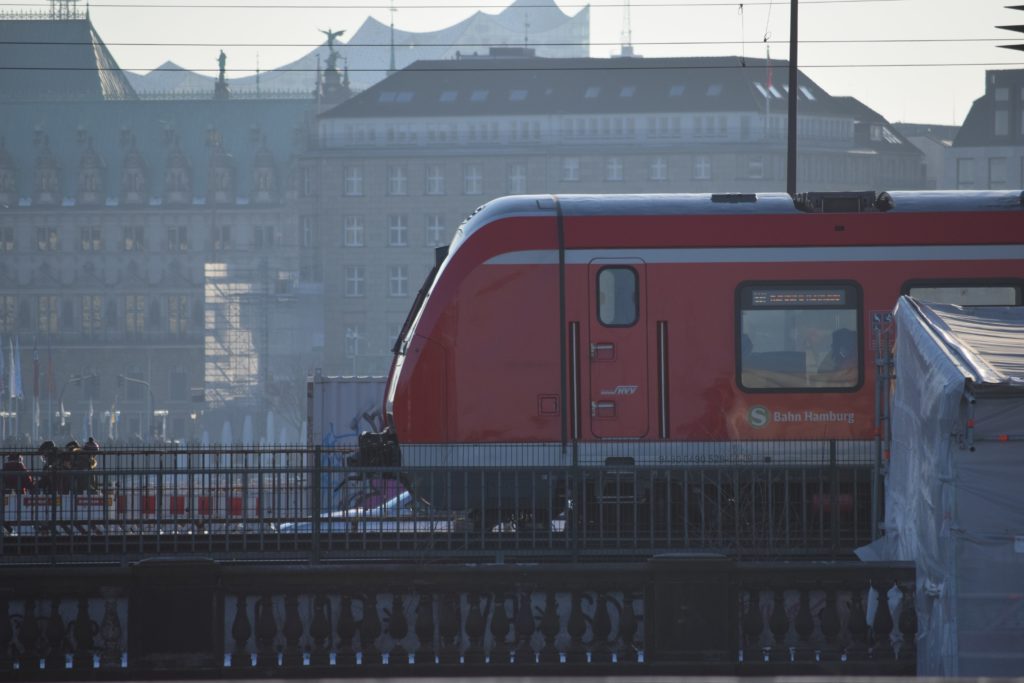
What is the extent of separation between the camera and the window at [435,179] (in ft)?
451

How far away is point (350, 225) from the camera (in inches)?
5541

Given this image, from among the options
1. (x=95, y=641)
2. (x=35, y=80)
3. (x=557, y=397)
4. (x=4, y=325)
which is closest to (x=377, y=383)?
(x=557, y=397)

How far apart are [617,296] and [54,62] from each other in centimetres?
16192

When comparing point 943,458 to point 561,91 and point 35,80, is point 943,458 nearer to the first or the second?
point 561,91

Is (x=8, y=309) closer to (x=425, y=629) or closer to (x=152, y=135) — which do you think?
(x=152, y=135)

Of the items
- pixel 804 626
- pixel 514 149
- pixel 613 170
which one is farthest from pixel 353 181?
pixel 804 626

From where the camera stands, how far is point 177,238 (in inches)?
6481

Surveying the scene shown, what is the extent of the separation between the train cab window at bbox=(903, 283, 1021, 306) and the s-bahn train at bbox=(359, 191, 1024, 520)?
0.06ft

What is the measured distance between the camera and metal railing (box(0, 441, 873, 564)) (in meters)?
18.8

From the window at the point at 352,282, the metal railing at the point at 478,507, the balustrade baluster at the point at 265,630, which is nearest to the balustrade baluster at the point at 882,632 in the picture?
the metal railing at the point at 478,507

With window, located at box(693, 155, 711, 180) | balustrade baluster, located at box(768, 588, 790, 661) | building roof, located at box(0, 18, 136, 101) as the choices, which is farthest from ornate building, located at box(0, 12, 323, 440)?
balustrade baluster, located at box(768, 588, 790, 661)

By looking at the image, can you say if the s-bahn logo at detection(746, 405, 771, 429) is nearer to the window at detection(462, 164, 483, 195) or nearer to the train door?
the train door

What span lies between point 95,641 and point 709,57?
407ft

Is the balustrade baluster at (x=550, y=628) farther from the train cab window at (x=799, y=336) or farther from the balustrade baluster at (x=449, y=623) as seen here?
the train cab window at (x=799, y=336)
